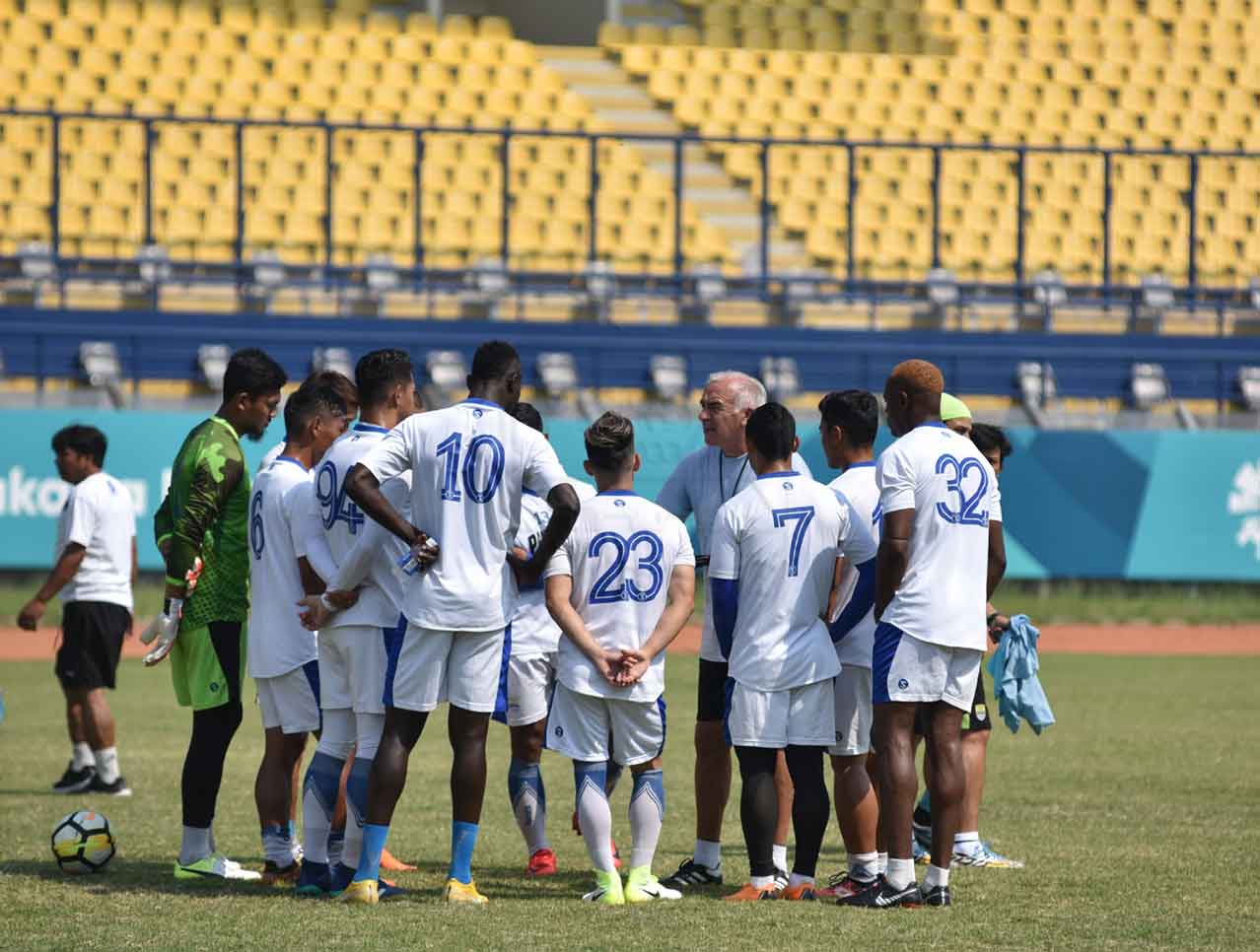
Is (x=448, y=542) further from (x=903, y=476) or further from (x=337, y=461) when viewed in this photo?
(x=903, y=476)

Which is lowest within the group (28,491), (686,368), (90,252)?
(28,491)

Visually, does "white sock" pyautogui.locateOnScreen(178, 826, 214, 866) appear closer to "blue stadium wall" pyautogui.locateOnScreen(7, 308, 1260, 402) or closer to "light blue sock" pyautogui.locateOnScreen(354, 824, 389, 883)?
"light blue sock" pyautogui.locateOnScreen(354, 824, 389, 883)

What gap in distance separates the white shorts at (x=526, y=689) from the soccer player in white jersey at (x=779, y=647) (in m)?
1.12

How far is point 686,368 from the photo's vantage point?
22.5 meters

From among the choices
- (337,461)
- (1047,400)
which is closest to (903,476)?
(337,461)

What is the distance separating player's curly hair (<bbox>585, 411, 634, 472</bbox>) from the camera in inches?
298

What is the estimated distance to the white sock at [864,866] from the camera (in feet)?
24.9

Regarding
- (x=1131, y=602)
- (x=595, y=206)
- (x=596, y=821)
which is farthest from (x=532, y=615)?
(x=595, y=206)

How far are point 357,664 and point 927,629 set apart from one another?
2.30 metres

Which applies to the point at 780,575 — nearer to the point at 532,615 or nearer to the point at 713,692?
the point at 713,692

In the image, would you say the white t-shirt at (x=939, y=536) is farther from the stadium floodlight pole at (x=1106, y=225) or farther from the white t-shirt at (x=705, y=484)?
the stadium floodlight pole at (x=1106, y=225)

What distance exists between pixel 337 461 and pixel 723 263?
60.5 ft

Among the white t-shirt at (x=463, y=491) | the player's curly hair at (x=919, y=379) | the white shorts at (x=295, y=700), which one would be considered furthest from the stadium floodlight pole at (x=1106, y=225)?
the white shorts at (x=295, y=700)

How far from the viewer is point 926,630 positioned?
7.29 m
